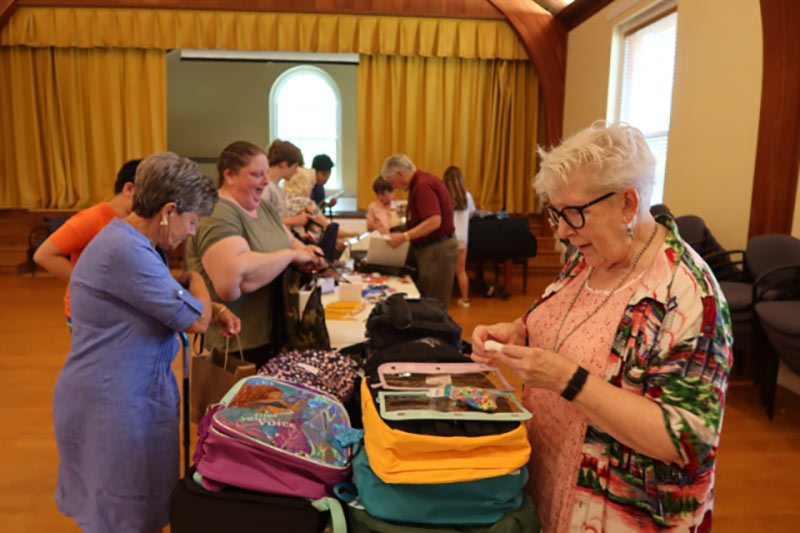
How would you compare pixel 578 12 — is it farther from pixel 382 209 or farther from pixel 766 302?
pixel 766 302

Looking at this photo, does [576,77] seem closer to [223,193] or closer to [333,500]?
[223,193]

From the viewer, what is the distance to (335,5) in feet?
24.1

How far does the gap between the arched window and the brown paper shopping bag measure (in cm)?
867

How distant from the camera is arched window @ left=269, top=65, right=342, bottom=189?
10336mm

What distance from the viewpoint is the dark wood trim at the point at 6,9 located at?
277 inches

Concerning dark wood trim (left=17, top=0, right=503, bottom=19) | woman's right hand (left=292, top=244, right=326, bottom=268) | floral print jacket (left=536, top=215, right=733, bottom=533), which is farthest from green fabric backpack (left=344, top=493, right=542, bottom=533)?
dark wood trim (left=17, top=0, right=503, bottom=19)

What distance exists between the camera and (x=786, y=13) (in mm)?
3639

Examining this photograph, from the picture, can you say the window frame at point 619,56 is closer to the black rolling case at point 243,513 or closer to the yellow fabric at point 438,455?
the yellow fabric at point 438,455

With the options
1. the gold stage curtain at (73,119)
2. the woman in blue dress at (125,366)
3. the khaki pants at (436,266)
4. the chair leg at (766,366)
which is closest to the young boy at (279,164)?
the khaki pants at (436,266)

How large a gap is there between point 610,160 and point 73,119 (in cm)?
824

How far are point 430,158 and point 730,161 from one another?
4152 mm

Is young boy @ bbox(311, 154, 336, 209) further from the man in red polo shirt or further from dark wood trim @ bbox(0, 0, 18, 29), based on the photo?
dark wood trim @ bbox(0, 0, 18, 29)

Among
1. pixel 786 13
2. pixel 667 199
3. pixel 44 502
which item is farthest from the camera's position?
pixel 667 199

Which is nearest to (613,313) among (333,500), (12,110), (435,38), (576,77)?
(333,500)
